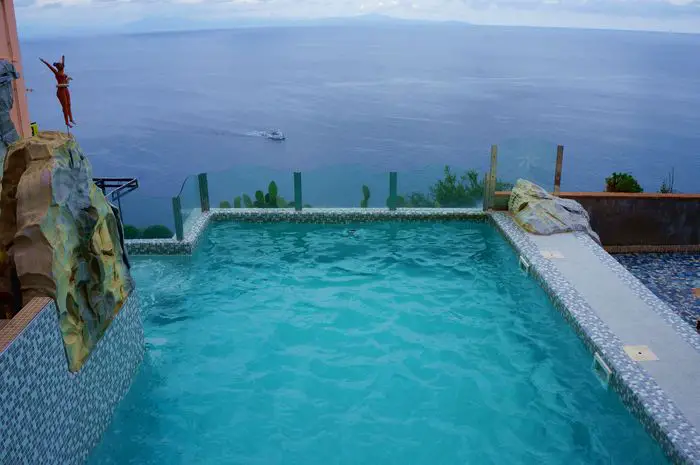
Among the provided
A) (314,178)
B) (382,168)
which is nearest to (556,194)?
(314,178)

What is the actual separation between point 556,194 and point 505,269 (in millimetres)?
2443

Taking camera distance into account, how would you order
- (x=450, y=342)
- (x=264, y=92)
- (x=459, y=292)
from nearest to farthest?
(x=450, y=342)
(x=459, y=292)
(x=264, y=92)

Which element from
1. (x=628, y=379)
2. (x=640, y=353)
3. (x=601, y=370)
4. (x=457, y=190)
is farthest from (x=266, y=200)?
(x=628, y=379)

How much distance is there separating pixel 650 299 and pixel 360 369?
11.7ft

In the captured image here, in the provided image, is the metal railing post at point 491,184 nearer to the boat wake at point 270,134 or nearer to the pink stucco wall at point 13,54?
the pink stucco wall at point 13,54

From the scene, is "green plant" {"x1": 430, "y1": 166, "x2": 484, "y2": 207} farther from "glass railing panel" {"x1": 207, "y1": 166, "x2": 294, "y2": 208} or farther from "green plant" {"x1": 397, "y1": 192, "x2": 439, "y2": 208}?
"glass railing panel" {"x1": 207, "y1": 166, "x2": 294, "y2": 208}

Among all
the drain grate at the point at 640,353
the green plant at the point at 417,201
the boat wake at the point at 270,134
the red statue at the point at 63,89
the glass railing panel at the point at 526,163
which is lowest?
the boat wake at the point at 270,134

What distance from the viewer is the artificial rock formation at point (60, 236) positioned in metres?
4.29

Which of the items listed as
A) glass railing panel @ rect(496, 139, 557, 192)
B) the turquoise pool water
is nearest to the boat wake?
glass railing panel @ rect(496, 139, 557, 192)

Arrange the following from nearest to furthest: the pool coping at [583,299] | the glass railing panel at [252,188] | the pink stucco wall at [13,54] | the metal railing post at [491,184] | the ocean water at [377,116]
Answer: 1. the pool coping at [583,299]
2. the pink stucco wall at [13,54]
3. the metal railing post at [491,184]
4. the glass railing panel at [252,188]
5. the ocean water at [377,116]

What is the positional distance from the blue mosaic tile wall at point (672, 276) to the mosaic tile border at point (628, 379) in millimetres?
1563

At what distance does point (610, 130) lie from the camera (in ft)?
188

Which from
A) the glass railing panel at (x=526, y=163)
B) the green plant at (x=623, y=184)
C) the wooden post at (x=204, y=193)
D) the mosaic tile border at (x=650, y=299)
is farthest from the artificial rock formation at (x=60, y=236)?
the green plant at (x=623, y=184)

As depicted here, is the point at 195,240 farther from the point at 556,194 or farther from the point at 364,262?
the point at 556,194
